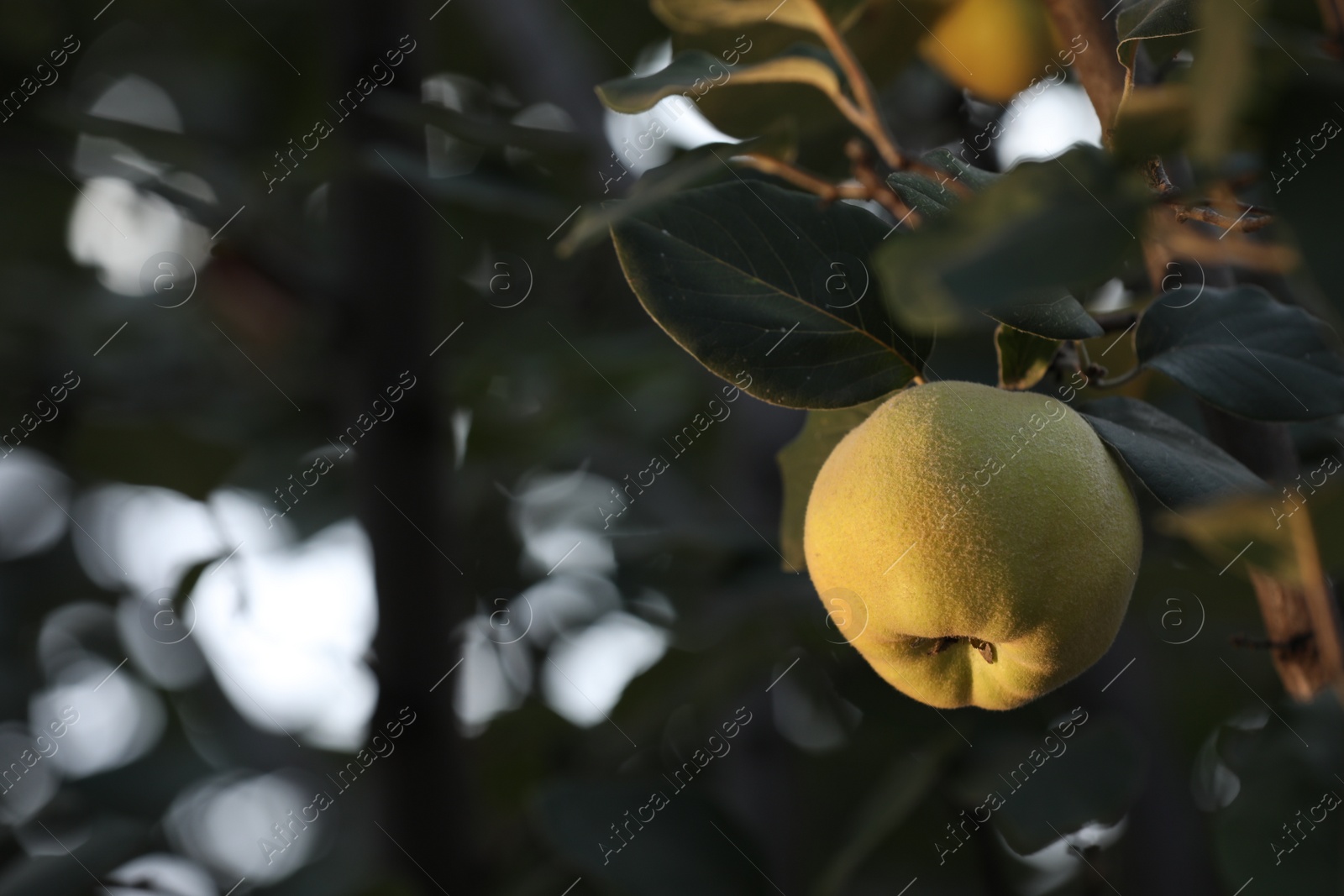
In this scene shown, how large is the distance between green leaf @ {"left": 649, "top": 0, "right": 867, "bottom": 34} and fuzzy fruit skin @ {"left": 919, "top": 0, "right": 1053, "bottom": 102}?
0.23m

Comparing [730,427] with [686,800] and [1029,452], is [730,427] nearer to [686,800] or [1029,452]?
[686,800]

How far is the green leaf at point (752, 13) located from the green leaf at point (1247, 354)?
348 millimetres

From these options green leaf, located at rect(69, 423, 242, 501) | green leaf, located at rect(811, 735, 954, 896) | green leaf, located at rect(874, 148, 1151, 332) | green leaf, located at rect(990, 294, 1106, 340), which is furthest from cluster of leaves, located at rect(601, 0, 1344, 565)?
green leaf, located at rect(69, 423, 242, 501)

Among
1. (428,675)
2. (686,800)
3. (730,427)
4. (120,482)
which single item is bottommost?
(730,427)

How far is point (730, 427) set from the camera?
1.78 metres

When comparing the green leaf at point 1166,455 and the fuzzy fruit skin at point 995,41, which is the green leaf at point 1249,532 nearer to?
the green leaf at point 1166,455

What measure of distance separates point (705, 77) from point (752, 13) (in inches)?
8.3

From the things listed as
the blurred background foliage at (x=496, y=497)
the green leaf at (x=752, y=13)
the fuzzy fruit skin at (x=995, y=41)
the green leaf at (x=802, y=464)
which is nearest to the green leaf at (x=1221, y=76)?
the blurred background foliage at (x=496, y=497)

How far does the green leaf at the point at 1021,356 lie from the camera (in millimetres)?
696

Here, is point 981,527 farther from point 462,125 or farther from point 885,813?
point 462,125

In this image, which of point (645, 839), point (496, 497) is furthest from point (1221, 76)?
point (496, 497)

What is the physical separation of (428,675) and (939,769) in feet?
1.94

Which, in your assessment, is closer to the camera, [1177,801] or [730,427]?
[1177,801]

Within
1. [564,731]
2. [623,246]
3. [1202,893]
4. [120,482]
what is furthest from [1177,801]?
[120,482]
